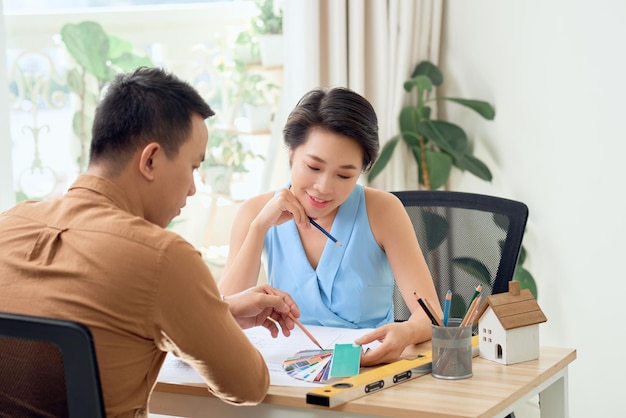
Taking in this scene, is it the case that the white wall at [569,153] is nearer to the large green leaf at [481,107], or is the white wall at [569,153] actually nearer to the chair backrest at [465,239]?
the large green leaf at [481,107]

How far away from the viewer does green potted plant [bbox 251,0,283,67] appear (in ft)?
11.8

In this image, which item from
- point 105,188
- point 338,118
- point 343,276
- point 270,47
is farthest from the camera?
point 270,47

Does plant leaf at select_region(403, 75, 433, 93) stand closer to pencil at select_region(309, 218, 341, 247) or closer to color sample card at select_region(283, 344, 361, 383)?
pencil at select_region(309, 218, 341, 247)

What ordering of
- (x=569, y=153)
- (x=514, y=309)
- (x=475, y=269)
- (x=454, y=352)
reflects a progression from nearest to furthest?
1. (x=454, y=352)
2. (x=514, y=309)
3. (x=475, y=269)
4. (x=569, y=153)

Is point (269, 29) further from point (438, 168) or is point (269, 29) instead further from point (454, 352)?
point (454, 352)

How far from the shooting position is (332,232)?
7.57 ft

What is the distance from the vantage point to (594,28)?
9.69 ft

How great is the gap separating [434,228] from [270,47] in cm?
142

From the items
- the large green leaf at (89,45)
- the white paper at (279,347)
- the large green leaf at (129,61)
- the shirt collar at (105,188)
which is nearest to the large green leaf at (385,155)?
the large green leaf at (129,61)

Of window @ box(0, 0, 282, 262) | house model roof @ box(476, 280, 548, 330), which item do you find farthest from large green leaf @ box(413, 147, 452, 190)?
house model roof @ box(476, 280, 548, 330)

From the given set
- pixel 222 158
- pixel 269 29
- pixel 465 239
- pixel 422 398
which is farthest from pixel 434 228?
pixel 269 29

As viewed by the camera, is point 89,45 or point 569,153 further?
point 89,45

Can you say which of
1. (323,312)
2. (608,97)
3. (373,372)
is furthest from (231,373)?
(608,97)

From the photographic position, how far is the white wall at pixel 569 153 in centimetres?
293
